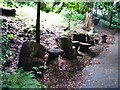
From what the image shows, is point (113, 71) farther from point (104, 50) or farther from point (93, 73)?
point (104, 50)

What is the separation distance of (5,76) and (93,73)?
3591 millimetres

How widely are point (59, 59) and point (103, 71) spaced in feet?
5.18

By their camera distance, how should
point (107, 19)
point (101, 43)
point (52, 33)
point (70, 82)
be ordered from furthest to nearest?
point (107, 19), point (101, 43), point (52, 33), point (70, 82)

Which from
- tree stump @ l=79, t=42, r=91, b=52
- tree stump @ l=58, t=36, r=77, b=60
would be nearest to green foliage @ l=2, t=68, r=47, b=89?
tree stump @ l=58, t=36, r=77, b=60

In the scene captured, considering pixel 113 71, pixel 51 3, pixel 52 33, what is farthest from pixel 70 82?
pixel 51 3

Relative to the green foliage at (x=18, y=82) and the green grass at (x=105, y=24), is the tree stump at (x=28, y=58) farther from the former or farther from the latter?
the green grass at (x=105, y=24)

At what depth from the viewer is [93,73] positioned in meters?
8.90

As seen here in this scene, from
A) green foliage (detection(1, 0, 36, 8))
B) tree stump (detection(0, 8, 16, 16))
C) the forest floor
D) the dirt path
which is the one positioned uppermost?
green foliage (detection(1, 0, 36, 8))

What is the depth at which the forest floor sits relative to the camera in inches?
300

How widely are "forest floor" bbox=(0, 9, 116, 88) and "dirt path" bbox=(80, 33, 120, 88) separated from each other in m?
0.21

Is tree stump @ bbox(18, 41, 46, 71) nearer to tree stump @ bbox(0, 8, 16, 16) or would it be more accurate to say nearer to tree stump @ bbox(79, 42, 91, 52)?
tree stump @ bbox(79, 42, 91, 52)

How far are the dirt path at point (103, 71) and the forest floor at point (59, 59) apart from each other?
210 millimetres

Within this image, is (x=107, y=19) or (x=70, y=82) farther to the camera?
(x=107, y=19)

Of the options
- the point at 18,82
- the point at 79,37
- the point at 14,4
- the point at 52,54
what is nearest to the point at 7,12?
the point at 14,4
